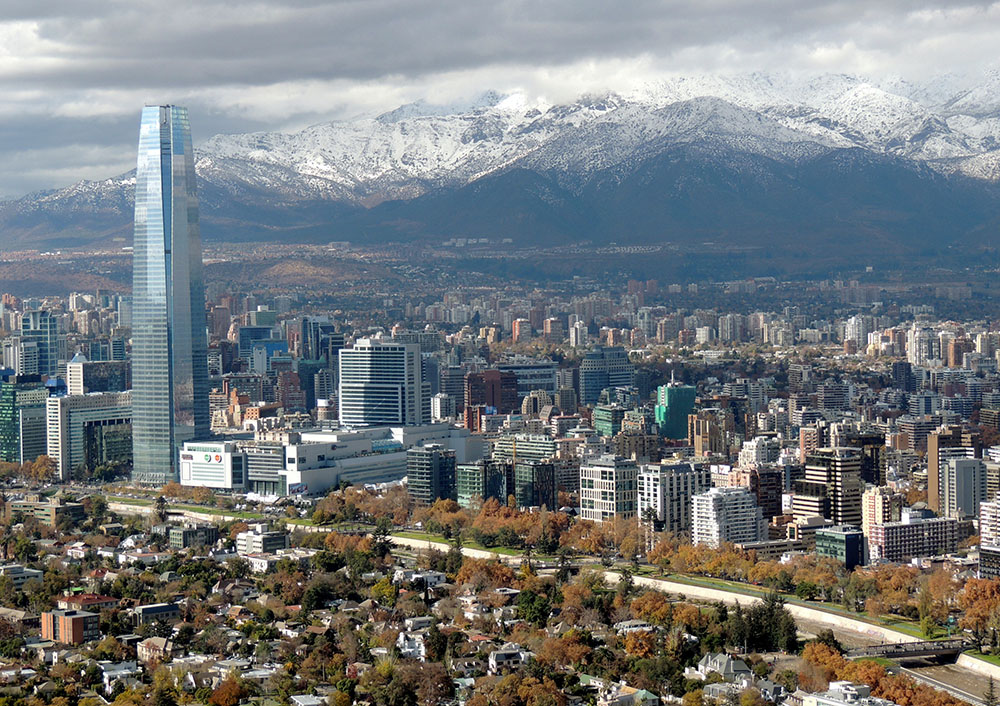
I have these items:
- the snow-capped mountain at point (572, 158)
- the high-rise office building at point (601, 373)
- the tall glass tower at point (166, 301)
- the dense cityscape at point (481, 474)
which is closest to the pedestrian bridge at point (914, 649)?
the dense cityscape at point (481, 474)

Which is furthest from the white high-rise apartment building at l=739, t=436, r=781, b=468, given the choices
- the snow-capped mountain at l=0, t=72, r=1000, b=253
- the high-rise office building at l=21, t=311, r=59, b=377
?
the snow-capped mountain at l=0, t=72, r=1000, b=253

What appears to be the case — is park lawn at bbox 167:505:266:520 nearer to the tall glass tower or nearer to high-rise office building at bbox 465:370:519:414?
the tall glass tower

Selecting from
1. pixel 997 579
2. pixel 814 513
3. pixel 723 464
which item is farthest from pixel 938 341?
pixel 997 579

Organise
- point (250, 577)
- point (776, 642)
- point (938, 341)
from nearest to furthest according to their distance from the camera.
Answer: point (776, 642), point (250, 577), point (938, 341)

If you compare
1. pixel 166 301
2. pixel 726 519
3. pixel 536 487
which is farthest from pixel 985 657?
pixel 166 301

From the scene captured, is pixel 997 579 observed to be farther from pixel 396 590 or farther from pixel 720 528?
pixel 396 590

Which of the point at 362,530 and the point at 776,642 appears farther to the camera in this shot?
the point at 362,530

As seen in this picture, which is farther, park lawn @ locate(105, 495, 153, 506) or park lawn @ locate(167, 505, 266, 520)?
park lawn @ locate(105, 495, 153, 506)
